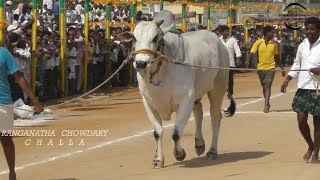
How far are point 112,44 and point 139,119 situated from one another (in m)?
8.95

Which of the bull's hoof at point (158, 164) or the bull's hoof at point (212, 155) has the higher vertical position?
the bull's hoof at point (158, 164)

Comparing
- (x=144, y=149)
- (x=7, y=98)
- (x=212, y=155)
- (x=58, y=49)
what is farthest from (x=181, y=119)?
(x=58, y=49)

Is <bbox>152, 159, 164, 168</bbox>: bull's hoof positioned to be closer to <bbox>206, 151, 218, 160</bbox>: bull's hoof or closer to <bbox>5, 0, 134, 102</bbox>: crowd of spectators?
<bbox>206, 151, 218, 160</bbox>: bull's hoof

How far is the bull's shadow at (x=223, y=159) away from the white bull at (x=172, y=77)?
13 centimetres

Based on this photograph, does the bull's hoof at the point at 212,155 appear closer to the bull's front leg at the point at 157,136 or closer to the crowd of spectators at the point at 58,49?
the bull's front leg at the point at 157,136

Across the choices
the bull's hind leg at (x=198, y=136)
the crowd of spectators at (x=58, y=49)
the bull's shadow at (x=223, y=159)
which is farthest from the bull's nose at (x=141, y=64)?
the crowd of spectators at (x=58, y=49)

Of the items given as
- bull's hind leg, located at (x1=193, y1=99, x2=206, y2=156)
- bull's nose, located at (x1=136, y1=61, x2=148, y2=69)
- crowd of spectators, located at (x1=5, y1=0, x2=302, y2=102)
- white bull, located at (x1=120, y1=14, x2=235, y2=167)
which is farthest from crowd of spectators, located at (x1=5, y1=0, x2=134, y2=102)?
bull's nose, located at (x1=136, y1=61, x2=148, y2=69)

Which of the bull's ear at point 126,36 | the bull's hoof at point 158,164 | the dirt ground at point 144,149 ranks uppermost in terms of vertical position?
the bull's ear at point 126,36

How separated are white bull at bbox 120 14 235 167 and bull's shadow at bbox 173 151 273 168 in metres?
0.13

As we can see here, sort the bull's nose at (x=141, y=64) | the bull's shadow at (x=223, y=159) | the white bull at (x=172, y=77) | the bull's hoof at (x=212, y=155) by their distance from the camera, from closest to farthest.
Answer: the bull's nose at (x=141, y=64) → the white bull at (x=172, y=77) → the bull's shadow at (x=223, y=159) → the bull's hoof at (x=212, y=155)

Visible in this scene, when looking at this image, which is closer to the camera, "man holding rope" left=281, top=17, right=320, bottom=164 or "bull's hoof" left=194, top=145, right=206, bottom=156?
"man holding rope" left=281, top=17, right=320, bottom=164

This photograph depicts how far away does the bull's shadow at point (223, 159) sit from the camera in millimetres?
10897

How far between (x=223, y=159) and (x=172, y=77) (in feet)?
4.99

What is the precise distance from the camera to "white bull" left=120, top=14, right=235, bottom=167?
1024 cm
